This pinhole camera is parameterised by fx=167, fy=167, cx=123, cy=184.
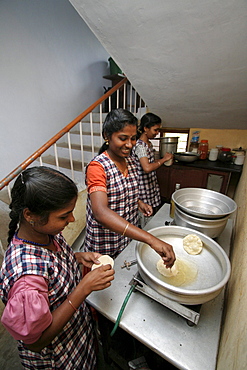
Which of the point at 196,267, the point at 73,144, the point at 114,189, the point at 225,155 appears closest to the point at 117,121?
the point at 114,189

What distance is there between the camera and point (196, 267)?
2.51 ft

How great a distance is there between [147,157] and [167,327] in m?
1.46

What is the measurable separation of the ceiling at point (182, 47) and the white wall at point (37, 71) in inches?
69.7

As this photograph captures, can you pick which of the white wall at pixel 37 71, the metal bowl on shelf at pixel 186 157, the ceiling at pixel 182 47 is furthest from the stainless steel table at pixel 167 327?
the white wall at pixel 37 71

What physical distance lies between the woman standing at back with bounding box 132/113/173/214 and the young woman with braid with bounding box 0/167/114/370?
4.06 ft

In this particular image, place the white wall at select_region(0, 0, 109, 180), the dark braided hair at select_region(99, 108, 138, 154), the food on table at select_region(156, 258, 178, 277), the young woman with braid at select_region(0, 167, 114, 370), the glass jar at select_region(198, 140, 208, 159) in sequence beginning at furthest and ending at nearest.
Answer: the glass jar at select_region(198, 140, 208, 159) < the white wall at select_region(0, 0, 109, 180) < the dark braided hair at select_region(99, 108, 138, 154) < the food on table at select_region(156, 258, 178, 277) < the young woman with braid at select_region(0, 167, 114, 370)

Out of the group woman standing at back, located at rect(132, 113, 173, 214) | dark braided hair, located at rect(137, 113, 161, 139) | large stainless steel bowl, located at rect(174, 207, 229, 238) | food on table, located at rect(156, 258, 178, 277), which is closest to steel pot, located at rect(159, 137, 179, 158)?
woman standing at back, located at rect(132, 113, 173, 214)

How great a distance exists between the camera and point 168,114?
8.54ft

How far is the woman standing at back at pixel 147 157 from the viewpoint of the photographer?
1.80 metres

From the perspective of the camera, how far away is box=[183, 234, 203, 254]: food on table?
31.9 inches

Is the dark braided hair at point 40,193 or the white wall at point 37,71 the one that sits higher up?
the white wall at point 37,71

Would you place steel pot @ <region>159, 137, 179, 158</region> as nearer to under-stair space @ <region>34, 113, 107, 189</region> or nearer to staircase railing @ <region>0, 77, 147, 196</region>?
staircase railing @ <region>0, 77, 147, 196</region>

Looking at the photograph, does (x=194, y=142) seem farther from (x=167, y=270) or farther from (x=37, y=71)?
(x=37, y=71)

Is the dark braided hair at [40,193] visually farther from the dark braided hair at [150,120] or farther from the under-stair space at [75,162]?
the dark braided hair at [150,120]
